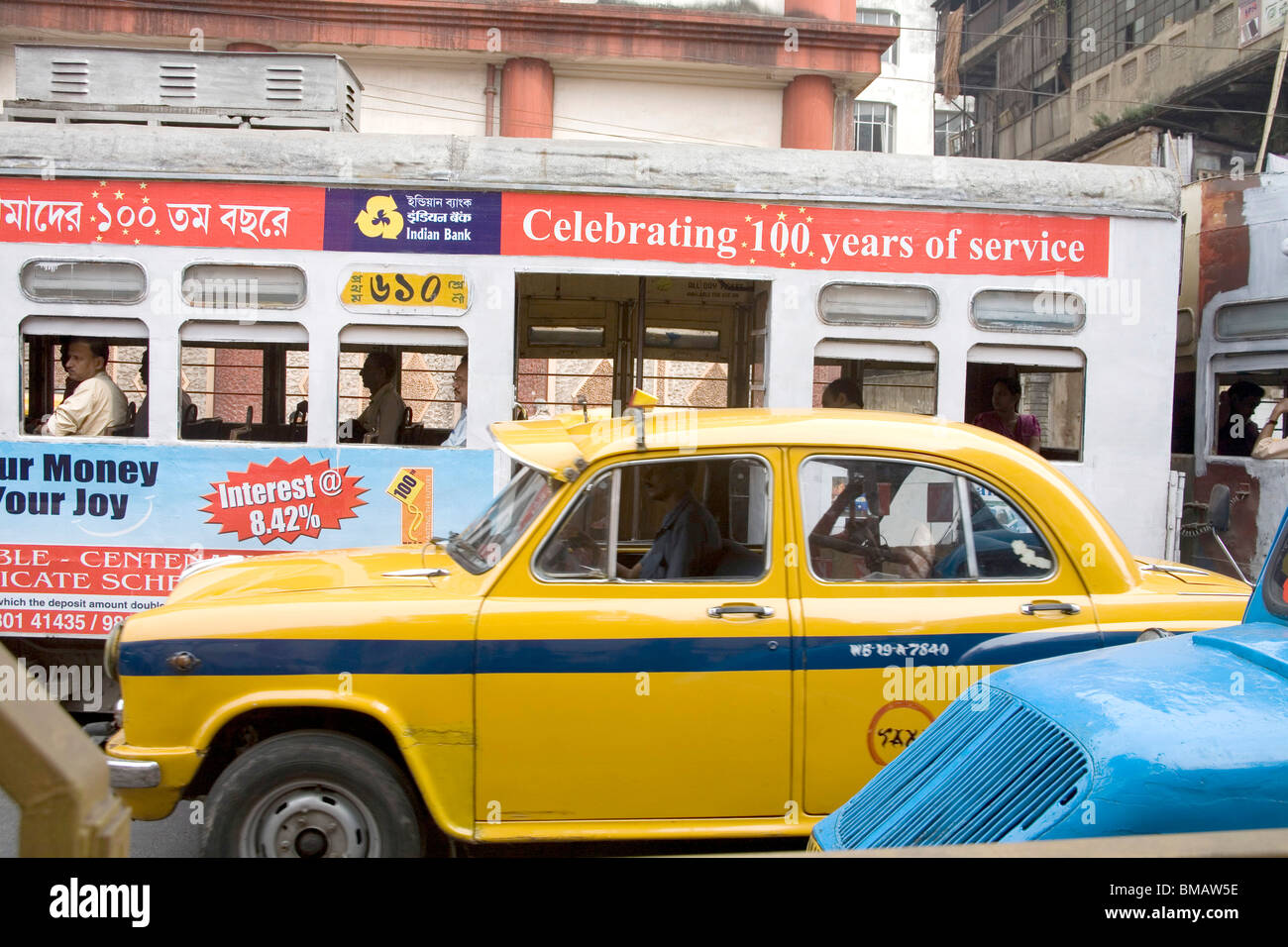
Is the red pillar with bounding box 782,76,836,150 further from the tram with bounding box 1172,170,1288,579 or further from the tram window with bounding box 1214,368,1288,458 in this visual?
the tram window with bounding box 1214,368,1288,458

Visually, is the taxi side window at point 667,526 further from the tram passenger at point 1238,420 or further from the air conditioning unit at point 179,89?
the tram passenger at point 1238,420

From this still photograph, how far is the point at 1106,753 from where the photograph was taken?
202cm

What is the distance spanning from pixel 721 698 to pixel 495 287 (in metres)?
3.72

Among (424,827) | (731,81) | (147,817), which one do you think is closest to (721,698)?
(424,827)

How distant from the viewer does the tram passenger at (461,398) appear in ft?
21.8

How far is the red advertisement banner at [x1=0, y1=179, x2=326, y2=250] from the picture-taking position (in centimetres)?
641

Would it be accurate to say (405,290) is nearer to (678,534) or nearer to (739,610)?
(678,534)

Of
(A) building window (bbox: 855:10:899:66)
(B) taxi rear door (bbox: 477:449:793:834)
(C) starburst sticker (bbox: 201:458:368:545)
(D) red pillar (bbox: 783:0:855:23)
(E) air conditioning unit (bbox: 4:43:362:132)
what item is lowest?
(B) taxi rear door (bbox: 477:449:793:834)

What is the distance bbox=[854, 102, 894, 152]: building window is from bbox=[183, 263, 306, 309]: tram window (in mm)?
29541

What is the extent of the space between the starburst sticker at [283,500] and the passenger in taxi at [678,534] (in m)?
3.06

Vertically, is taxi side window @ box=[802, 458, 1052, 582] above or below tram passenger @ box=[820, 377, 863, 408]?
below

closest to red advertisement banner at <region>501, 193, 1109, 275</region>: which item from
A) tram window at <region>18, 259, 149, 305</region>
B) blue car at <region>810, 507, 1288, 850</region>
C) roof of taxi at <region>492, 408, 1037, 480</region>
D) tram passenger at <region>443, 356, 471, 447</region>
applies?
tram passenger at <region>443, 356, 471, 447</region>

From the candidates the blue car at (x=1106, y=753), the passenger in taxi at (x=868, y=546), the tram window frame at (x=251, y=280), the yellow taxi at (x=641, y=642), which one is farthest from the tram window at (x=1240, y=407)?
the tram window frame at (x=251, y=280)
